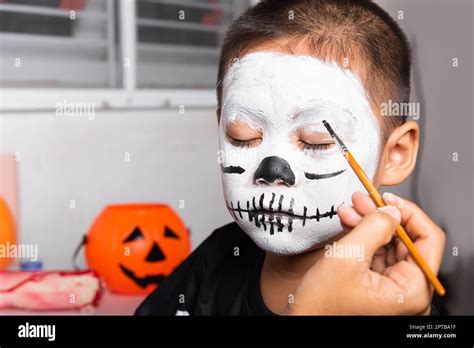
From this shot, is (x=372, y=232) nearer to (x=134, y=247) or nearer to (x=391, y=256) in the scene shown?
(x=391, y=256)

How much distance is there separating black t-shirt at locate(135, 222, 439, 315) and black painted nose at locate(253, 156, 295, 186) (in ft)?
0.53

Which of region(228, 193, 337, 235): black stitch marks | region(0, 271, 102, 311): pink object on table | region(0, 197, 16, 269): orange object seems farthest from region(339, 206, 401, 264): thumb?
region(0, 197, 16, 269): orange object

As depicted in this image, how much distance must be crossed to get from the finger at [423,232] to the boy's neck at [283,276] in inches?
5.5

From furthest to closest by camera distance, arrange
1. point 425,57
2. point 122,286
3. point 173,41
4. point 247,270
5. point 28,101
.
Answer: point 173,41 → point 28,101 → point 122,286 → point 425,57 → point 247,270

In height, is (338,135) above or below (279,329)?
above

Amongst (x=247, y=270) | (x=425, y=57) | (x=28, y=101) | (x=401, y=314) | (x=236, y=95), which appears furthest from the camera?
(x=28, y=101)

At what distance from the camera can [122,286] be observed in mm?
1148

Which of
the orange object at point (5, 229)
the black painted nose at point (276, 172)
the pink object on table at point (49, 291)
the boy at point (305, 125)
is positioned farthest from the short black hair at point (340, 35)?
the orange object at point (5, 229)

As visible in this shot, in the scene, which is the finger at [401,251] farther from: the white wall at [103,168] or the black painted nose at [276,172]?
the white wall at [103,168]

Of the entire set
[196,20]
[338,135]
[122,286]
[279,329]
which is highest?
[196,20]

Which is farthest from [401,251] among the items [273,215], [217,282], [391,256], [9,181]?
[9,181]

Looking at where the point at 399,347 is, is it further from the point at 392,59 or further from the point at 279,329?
the point at 392,59

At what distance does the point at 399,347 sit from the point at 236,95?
28 centimetres

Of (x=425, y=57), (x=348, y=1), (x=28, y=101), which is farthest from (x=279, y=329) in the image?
(x=28, y=101)
